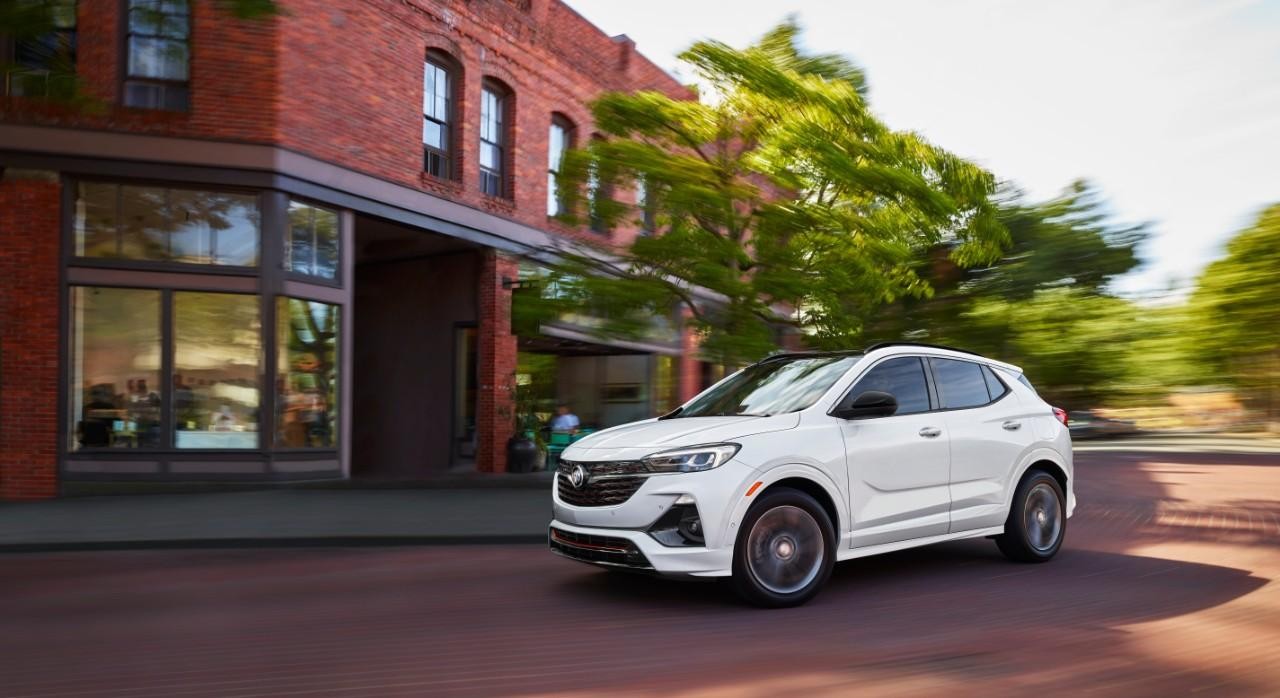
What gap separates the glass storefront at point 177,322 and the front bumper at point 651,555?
9050 mm

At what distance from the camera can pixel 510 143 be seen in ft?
61.1

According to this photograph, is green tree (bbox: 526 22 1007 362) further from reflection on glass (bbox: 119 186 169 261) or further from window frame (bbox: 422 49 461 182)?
reflection on glass (bbox: 119 186 169 261)

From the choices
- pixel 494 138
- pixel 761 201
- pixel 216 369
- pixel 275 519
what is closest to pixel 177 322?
pixel 216 369

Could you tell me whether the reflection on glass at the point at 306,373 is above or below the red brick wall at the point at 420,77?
below

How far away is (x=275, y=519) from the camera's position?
36.0 ft

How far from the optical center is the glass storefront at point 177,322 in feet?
45.0

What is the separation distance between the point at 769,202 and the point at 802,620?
22.1 ft

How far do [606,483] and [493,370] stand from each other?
11808 mm

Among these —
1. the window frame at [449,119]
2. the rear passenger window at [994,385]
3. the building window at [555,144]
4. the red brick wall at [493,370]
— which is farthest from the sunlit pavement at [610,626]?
the building window at [555,144]

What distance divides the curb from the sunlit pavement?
0.72 ft

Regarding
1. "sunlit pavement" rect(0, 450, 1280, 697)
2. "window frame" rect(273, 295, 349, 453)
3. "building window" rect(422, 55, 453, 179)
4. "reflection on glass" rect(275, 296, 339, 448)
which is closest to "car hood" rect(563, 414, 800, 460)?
"sunlit pavement" rect(0, 450, 1280, 697)

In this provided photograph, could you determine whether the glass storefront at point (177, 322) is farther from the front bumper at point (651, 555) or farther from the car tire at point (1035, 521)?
the car tire at point (1035, 521)

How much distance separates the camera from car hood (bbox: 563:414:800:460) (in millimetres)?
6371

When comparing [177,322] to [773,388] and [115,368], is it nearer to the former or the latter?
[115,368]
